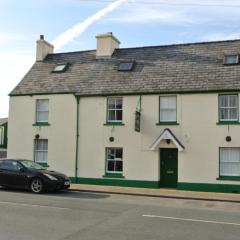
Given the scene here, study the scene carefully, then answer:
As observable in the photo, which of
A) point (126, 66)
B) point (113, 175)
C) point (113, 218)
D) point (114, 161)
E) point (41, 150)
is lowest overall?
point (113, 218)

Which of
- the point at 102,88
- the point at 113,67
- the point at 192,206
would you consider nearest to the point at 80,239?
the point at 192,206

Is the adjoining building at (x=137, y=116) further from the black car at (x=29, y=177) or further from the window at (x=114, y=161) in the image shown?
the black car at (x=29, y=177)

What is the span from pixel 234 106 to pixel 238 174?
3179 millimetres

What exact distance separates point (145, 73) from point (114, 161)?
4923mm

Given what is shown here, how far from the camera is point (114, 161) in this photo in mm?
22312

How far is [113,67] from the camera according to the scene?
955 inches

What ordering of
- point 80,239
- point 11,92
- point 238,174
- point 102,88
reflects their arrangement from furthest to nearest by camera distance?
point 11,92
point 102,88
point 238,174
point 80,239

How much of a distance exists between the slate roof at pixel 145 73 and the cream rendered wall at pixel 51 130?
60 centimetres

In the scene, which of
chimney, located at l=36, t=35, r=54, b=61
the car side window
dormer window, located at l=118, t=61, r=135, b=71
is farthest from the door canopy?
chimney, located at l=36, t=35, r=54, b=61

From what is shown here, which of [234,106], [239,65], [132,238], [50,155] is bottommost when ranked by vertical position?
[132,238]

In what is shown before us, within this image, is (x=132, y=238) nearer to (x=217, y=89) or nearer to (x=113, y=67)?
(x=217, y=89)

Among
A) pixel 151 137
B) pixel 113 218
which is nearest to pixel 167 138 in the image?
pixel 151 137

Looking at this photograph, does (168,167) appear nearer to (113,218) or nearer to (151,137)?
(151,137)

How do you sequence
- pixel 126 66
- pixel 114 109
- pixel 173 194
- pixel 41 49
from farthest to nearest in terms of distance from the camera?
pixel 41 49 < pixel 126 66 < pixel 114 109 < pixel 173 194
